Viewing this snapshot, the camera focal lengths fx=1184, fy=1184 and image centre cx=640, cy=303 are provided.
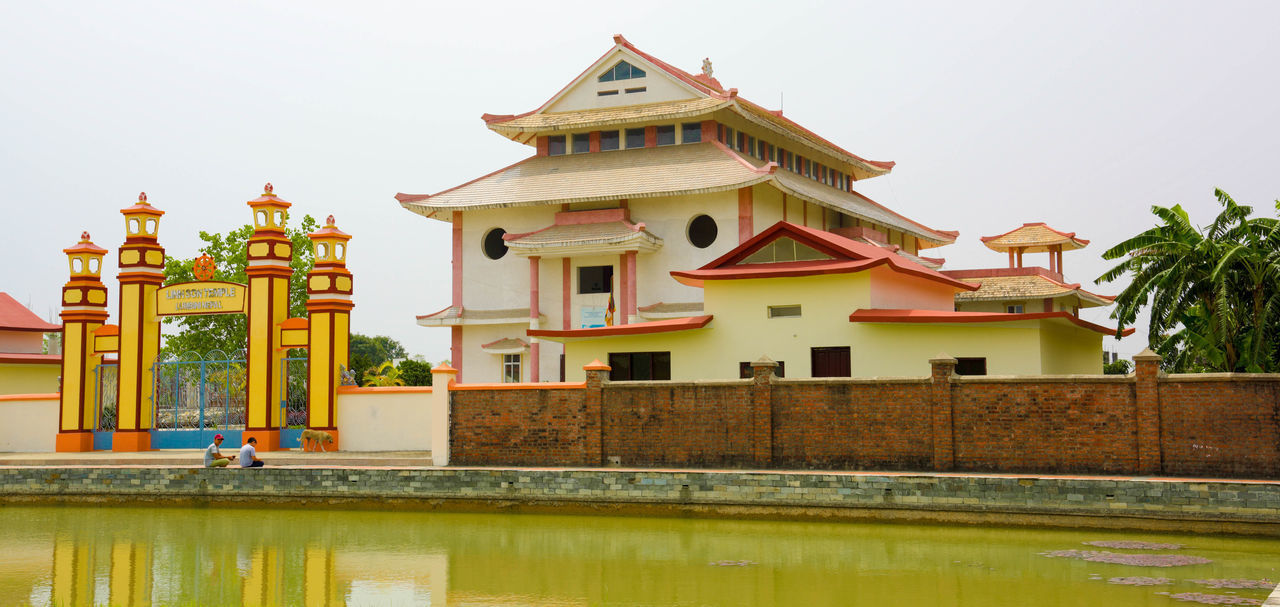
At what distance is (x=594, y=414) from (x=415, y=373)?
21201mm

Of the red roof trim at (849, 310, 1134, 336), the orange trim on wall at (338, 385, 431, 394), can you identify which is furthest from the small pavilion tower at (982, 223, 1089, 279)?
the orange trim on wall at (338, 385, 431, 394)

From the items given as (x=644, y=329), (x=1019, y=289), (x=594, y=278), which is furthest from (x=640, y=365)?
(x=1019, y=289)

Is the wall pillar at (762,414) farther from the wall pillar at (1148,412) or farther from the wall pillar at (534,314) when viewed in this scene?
the wall pillar at (534,314)

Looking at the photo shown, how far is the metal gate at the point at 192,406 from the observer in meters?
27.6

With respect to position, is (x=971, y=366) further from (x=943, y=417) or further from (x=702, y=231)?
(x=702, y=231)

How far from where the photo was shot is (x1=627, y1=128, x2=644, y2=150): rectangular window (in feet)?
121

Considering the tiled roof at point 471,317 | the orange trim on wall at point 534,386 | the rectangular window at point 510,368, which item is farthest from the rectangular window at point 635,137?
the orange trim on wall at point 534,386

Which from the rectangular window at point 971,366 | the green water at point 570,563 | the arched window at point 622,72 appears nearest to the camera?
the green water at point 570,563

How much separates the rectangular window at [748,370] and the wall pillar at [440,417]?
601 cm

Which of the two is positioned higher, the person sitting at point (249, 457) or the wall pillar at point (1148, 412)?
the wall pillar at point (1148, 412)

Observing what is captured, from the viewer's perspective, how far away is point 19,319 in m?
40.9

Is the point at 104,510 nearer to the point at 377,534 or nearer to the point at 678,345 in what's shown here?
the point at 377,534

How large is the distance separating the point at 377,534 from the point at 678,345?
9.07 m

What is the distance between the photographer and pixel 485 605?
12.7 meters
